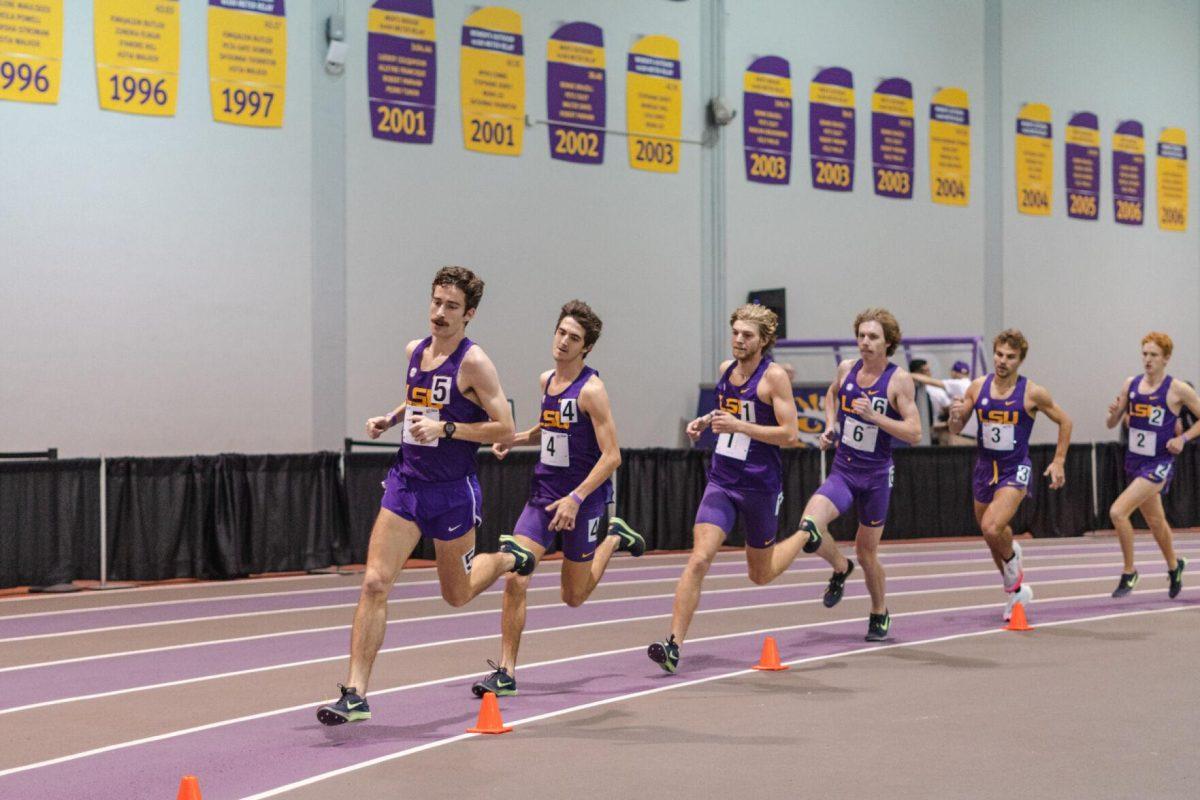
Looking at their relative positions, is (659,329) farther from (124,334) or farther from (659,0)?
(124,334)

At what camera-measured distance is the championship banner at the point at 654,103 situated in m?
18.4

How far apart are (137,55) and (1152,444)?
34.3ft

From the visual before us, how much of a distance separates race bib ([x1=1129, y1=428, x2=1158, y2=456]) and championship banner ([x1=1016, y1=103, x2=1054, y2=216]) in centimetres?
1099

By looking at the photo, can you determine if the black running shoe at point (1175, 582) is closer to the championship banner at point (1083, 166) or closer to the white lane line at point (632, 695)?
the white lane line at point (632, 695)

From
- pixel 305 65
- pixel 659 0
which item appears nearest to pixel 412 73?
pixel 305 65

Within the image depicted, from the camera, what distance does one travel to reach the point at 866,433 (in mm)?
9445

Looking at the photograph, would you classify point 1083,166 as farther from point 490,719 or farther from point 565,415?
point 490,719

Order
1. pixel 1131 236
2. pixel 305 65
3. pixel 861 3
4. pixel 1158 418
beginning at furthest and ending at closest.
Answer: pixel 1131 236, pixel 861 3, pixel 305 65, pixel 1158 418

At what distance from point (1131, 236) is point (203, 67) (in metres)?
15.6

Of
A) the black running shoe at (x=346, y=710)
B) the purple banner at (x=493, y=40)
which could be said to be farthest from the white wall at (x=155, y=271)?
the black running shoe at (x=346, y=710)

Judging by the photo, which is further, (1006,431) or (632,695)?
(1006,431)

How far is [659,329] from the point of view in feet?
61.2

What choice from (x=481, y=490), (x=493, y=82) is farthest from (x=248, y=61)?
(x=481, y=490)

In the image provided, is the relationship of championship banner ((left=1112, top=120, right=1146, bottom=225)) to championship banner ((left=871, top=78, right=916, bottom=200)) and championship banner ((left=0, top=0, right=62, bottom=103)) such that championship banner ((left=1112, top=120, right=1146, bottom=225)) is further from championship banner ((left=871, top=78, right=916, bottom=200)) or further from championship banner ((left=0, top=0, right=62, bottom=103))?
championship banner ((left=0, top=0, right=62, bottom=103))
